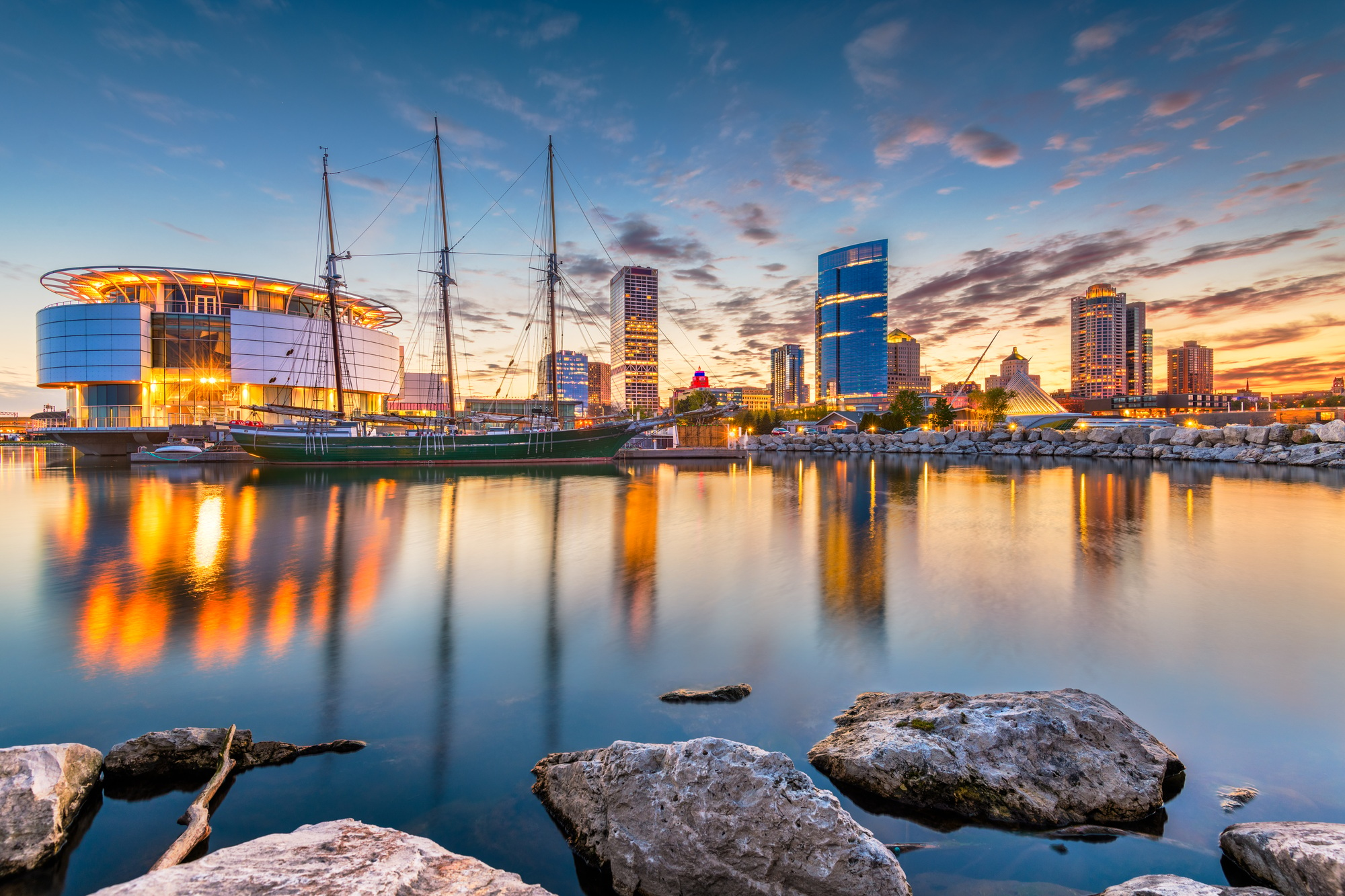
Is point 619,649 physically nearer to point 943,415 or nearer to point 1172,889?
point 1172,889

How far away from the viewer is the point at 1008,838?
384 centimetres

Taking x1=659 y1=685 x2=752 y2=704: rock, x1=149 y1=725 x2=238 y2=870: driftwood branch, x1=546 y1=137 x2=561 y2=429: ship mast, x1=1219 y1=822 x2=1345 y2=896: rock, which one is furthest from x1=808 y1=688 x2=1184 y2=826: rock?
x1=546 y1=137 x2=561 y2=429: ship mast

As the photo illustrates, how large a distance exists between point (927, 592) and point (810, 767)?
6.52 meters

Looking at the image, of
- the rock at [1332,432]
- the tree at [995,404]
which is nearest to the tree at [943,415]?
the tree at [995,404]

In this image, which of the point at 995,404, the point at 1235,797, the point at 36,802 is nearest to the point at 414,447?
the point at 36,802

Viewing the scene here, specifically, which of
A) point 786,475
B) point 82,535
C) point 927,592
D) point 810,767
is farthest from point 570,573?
point 786,475

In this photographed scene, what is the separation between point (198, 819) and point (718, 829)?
3.39 metres

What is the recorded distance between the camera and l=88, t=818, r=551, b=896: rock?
2.31 meters

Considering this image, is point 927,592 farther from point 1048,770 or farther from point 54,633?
point 54,633

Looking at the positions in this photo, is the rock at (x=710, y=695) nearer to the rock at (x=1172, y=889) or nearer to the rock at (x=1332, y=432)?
Result: the rock at (x=1172, y=889)

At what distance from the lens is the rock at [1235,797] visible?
4164mm

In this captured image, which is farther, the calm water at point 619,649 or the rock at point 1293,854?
the calm water at point 619,649

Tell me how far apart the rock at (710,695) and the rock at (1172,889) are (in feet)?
11.0

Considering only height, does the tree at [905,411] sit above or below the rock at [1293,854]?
above
